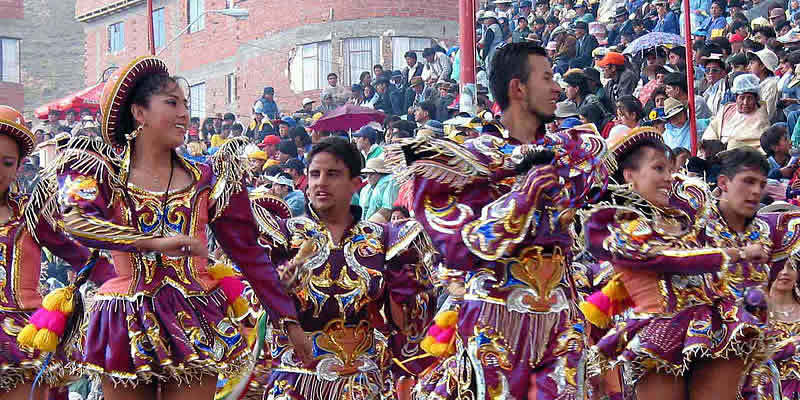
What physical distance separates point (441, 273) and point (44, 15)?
47.7m

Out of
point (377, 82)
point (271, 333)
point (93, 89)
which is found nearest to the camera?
point (271, 333)

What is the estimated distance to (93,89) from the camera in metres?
28.3

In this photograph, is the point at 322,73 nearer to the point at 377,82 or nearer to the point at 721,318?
the point at 377,82

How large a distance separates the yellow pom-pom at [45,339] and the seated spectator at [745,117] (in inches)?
327

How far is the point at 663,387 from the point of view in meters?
6.58

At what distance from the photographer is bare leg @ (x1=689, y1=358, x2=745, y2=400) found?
650 centimetres

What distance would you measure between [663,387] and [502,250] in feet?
6.59

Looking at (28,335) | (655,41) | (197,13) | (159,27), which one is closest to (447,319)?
(28,335)

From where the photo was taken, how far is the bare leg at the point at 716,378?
6496mm

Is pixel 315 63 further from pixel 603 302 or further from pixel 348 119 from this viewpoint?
pixel 603 302

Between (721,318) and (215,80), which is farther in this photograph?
(215,80)

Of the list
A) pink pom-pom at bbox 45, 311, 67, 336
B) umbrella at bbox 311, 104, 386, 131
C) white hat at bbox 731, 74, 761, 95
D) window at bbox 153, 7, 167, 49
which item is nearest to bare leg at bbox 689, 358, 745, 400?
pink pom-pom at bbox 45, 311, 67, 336

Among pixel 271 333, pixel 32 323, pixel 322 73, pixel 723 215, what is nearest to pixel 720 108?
pixel 723 215

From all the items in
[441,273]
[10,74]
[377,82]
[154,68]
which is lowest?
[441,273]
